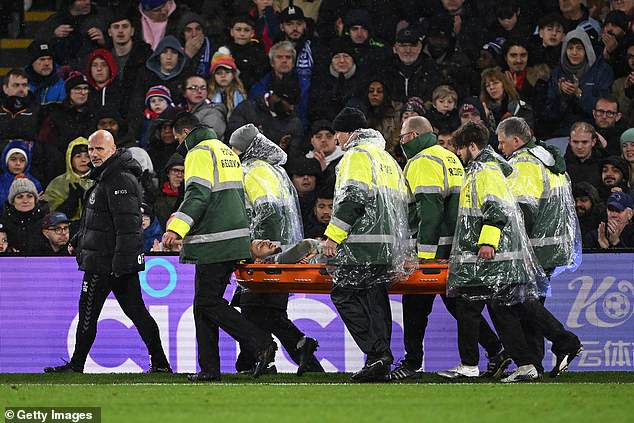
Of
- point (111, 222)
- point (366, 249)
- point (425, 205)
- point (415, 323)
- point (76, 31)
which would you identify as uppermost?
point (76, 31)

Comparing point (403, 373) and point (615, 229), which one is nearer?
point (403, 373)

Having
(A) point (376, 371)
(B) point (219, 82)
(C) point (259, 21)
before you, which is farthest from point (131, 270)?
(C) point (259, 21)

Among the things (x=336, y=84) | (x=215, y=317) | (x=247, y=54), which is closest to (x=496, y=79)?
(x=336, y=84)

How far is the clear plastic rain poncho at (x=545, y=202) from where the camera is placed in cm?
1145

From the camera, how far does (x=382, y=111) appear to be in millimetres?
15828

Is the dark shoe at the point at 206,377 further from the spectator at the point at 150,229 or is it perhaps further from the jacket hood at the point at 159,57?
the jacket hood at the point at 159,57

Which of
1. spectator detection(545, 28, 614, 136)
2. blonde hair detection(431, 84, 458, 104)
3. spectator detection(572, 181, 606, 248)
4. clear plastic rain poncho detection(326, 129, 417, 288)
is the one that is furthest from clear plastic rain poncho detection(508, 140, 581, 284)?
spectator detection(545, 28, 614, 136)

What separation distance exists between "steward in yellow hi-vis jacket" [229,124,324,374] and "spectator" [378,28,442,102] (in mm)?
4474

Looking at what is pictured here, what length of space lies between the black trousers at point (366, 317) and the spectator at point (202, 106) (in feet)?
17.5

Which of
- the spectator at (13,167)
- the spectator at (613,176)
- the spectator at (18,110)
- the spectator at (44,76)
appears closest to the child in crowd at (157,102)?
the spectator at (44,76)

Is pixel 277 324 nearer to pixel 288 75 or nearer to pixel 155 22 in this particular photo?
pixel 288 75

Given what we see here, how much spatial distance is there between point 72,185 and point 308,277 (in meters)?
5.36

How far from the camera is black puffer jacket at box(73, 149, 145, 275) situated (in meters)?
11.9

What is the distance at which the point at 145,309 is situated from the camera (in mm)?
12086
